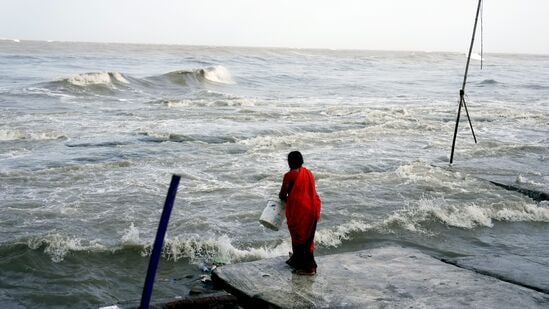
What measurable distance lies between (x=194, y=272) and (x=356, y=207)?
3548 mm

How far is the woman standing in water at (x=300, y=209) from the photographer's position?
5031 millimetres

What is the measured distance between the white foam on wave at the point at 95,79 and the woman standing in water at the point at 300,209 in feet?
82.1

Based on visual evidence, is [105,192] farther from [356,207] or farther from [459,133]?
[459,133]

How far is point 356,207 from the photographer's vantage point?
30.1ft

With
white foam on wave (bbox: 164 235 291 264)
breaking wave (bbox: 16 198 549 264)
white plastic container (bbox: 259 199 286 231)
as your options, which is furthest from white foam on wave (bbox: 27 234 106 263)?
white plastic container (bbox: 259 199 286 231)

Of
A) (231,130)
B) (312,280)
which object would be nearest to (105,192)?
(312,280)

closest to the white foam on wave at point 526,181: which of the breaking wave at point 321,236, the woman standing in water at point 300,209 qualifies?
the breaking wave at point 321,236

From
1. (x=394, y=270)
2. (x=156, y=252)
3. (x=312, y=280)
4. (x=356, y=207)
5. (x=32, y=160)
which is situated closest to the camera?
(x=156, y=252)

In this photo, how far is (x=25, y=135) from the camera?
578 inches

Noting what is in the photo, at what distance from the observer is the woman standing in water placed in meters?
5.03

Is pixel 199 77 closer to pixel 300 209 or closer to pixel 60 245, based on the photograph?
pixel 60 245

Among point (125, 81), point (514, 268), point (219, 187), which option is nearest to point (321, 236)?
A: point (514, 268)

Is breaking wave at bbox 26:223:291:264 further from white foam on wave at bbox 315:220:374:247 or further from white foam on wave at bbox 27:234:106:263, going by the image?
white foam on wave at bbox 315:220:374:247

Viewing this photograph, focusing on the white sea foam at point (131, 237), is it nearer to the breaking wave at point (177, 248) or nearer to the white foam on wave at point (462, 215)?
the breaking wave at point (177, 248)
